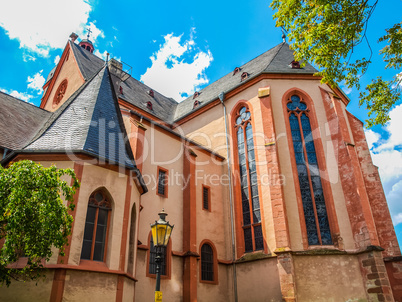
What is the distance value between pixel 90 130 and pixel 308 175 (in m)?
10.8

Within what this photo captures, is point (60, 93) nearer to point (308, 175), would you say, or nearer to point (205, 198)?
point (205, 198)

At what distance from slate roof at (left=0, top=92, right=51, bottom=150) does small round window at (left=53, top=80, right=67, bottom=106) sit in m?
5.43

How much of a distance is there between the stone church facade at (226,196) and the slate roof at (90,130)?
2.7 inches

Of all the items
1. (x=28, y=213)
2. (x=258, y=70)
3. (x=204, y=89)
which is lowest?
(x=28, y=213)

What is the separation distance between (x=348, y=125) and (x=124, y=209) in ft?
46.0

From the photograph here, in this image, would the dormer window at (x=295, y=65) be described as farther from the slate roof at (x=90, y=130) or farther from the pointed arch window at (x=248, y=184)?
the slate roof at (x=90, y=130)

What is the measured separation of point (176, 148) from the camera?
57.9 feet

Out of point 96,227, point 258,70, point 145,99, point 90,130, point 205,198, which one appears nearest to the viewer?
point 96,227

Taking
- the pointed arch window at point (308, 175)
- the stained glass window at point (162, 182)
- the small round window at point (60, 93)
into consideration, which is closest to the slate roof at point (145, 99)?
the small round window at point (60, 93)

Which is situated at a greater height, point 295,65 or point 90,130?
point 295,65

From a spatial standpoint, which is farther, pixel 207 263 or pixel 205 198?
pixel 205 198

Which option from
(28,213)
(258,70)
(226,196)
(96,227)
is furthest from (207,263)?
Result: (258,70)

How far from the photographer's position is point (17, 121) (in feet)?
48.5

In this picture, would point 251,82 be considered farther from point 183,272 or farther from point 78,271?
point 78,271
